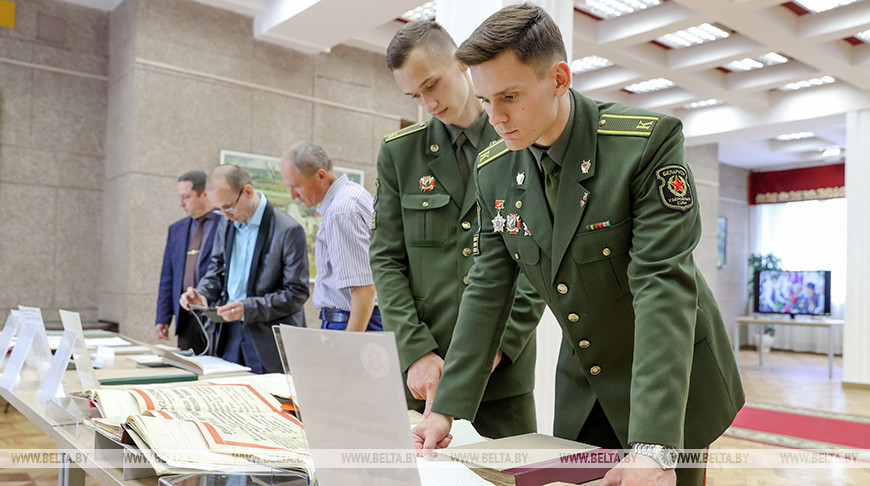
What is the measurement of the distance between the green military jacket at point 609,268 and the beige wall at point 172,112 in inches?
201

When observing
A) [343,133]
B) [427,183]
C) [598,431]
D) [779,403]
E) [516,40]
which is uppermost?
[343,133]

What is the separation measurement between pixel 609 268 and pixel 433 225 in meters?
0.63

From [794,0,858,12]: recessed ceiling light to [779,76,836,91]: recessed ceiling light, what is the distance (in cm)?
178

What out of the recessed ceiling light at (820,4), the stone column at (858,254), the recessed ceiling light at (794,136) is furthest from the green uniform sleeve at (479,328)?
the recessed ceiling light at (794,136)

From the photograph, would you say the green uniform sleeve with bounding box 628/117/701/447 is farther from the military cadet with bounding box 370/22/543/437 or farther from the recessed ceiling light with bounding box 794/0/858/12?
the recessed ceiling light with bounding box 794/0/858/12

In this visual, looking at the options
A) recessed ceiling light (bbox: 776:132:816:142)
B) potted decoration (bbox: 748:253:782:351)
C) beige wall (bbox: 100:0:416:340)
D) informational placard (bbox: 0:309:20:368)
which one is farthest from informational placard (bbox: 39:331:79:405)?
potted decoration (bbox: 748:253:782:351)

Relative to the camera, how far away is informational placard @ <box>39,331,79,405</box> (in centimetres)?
158

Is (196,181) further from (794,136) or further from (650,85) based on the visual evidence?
(794,136)

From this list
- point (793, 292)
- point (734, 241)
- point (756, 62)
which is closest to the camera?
point (756, 62)

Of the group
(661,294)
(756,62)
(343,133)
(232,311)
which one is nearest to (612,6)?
(756,62)

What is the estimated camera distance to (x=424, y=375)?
1450 millimetres

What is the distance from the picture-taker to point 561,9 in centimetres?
300

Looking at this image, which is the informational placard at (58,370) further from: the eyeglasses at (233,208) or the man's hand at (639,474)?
the eyeglasses at (233,208)

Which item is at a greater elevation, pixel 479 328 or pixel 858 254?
pixel 858 254
